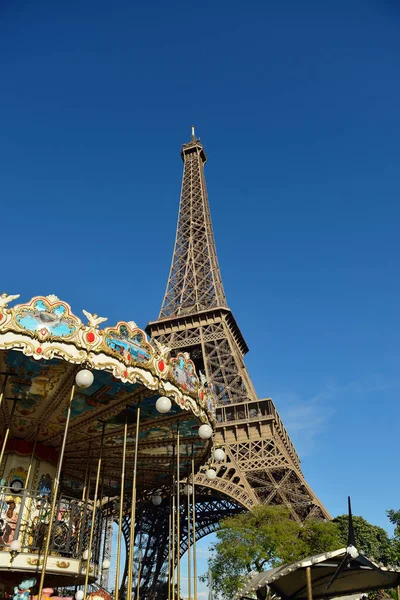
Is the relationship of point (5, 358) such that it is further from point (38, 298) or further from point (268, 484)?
point (268, 484)

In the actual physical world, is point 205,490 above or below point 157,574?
above

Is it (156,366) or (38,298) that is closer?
(38,298)

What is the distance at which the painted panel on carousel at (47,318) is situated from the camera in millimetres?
9312

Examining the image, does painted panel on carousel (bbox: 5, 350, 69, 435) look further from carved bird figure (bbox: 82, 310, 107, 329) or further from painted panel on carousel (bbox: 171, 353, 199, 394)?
painted panel on carousel (bbox: 171, 353, 199, 394)

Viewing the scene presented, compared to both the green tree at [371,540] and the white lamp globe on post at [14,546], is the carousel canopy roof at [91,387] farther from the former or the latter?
the green tree at [371,540]

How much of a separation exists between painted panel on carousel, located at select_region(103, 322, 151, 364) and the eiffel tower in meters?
18.6

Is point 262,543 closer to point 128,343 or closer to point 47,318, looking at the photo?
point 128,343

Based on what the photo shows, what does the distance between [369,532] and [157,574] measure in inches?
580

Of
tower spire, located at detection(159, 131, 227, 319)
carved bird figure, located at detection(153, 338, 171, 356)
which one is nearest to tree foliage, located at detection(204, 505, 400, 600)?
carved bird figure, located at detection(153, 338, 171, 356)

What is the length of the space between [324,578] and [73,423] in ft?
24.5

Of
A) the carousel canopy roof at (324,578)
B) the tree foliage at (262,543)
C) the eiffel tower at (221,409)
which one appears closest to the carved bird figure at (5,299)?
the carousel canopy roof at (324,578)

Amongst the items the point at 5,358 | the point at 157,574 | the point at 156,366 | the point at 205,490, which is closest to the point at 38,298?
the point at 5,358

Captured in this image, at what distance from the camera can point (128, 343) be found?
10227 millimetres

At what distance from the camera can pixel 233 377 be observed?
120 ft
